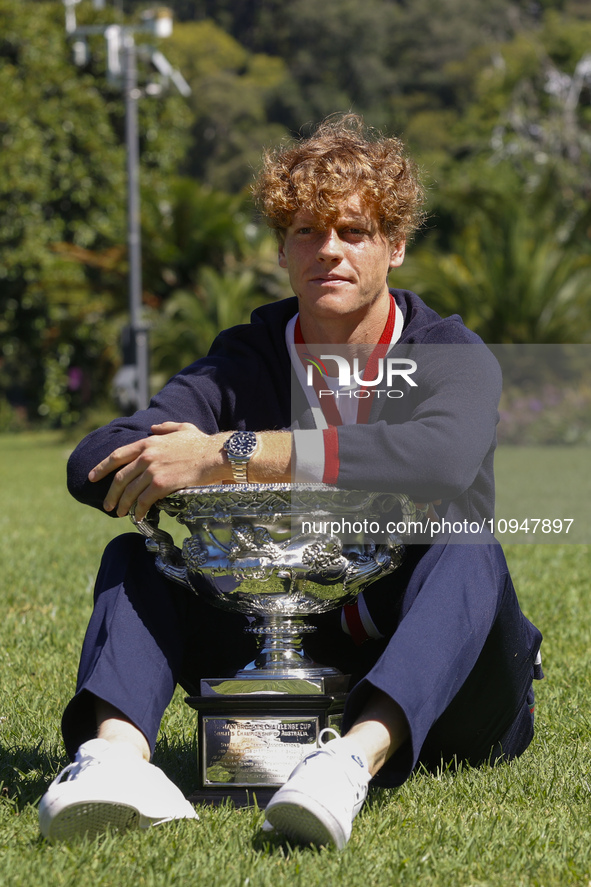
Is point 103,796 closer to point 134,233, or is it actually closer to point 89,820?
point 89,820

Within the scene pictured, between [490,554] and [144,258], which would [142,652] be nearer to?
[490,554]

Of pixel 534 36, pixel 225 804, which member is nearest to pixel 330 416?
pixel 225 804

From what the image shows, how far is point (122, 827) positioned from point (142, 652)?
12.5 inches

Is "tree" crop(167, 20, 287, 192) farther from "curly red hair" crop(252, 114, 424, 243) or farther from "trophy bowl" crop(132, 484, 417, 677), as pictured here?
"trophy bowl" crop(132, 484, 417, 677)

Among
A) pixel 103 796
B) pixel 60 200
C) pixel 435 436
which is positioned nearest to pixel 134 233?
pixel 60 200

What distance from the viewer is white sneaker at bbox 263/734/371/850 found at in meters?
1.66

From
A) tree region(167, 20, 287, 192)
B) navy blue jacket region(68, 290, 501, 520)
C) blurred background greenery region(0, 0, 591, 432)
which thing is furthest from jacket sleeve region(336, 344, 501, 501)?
tree region(167, 20, 287, 192)

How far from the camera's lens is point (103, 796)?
1.71 meters

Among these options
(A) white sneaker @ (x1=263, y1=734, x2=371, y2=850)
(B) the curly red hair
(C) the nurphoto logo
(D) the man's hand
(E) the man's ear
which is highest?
(B) the curly red hair

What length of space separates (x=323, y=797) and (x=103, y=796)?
14.0 inches

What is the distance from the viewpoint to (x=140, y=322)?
557 inches

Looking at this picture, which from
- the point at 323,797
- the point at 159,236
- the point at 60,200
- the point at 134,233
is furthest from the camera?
the point at 60,200

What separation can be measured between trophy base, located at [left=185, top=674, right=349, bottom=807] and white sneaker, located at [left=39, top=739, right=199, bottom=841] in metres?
0.18

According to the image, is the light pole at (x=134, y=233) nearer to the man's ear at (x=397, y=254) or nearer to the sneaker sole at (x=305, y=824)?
the man's ear at (x=397, y=254)
